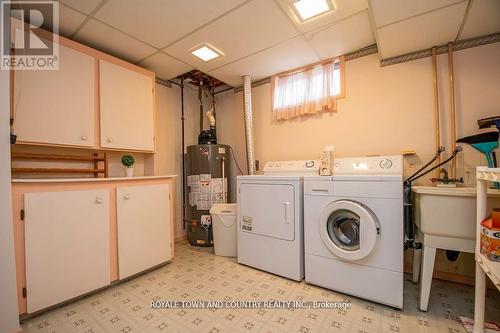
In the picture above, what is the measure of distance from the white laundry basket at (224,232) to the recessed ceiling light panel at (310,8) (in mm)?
2056

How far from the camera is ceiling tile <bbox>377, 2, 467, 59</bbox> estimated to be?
5.11 ft

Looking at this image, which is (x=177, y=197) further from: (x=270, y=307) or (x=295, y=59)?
(x=295, y=59)

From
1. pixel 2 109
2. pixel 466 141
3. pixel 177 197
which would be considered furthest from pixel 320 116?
pixel 2 109

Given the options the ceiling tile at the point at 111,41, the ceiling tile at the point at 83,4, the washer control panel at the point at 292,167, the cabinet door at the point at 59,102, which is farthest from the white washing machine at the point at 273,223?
the ceiling tile at the point at 83,4

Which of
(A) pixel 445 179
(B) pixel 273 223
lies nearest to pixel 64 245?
(B) pixel 273 223

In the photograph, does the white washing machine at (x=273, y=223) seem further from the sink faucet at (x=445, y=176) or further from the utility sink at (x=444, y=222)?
the sink faucet at (x=445, y=176)

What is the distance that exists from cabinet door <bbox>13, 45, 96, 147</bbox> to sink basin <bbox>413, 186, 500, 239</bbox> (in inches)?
108

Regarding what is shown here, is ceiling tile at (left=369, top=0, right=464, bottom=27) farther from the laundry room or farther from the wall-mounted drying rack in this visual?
the wall-mounted drying rack

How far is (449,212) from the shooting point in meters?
1.42

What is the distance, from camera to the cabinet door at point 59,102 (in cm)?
157

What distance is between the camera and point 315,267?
6.04ft

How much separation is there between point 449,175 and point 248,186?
6.03ft

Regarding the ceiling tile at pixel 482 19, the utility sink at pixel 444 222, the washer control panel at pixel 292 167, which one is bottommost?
the utility sink at pixel 444 222

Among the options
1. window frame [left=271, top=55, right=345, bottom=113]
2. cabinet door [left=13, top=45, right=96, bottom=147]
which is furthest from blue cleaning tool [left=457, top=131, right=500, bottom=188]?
cabinet door [left=13, top=45, right=96, bottom=147]
